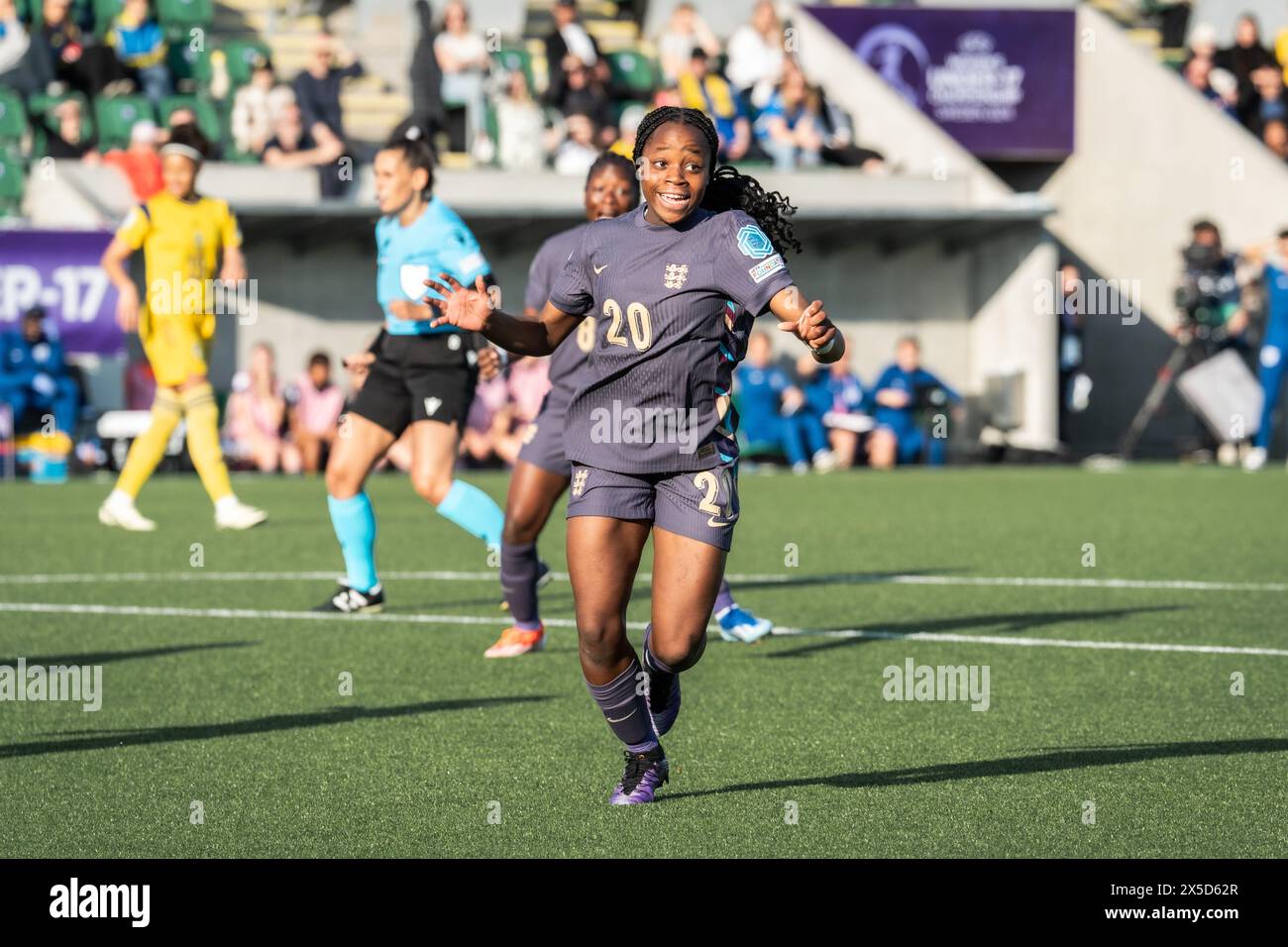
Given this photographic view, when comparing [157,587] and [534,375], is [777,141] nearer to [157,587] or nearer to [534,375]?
[534,375]

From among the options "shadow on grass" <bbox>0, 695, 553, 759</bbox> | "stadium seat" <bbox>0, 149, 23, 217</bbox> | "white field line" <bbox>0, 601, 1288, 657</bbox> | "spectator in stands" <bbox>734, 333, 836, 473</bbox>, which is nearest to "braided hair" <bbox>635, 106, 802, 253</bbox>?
"shadow on grass" <bbox>0, 695, 553, 759</bbox>

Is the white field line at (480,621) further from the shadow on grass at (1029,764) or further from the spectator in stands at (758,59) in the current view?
the spectator in stands at (758,59)

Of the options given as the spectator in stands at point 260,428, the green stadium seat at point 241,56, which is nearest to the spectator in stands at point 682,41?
the green stadium seat at point 241,56

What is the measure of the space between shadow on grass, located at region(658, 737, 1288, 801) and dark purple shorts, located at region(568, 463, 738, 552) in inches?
31.7

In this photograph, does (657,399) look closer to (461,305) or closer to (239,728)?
(461,305)

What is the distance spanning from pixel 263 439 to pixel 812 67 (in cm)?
952

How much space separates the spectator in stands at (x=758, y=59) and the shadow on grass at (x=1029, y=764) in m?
19.8

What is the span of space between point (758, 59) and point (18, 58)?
→ 29.8 feet

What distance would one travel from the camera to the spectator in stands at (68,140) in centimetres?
2358

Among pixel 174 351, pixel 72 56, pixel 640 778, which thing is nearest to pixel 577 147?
pixel 72 56
